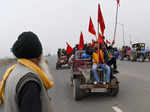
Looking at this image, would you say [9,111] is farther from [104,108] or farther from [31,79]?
[104,108]

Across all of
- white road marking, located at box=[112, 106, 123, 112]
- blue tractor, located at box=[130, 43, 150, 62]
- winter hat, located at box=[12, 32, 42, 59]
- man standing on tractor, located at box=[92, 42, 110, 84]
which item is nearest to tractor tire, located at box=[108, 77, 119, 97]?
man standing on tractor, located at box=[92, 42, 110, 84]

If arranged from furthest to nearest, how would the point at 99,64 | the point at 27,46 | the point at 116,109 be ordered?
the point at 99,64 → the point at 116,109 → the point at 27,46

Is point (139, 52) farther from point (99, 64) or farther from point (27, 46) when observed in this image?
point (27, 46)

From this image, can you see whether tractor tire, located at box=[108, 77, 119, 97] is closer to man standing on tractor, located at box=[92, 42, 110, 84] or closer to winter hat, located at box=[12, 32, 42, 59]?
man standing on tractor, located at box=[92, 42, 110, 84]

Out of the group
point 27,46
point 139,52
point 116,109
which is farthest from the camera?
point 139,52

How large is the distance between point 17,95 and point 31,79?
16 centimetres

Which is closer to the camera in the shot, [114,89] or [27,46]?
[27,46]

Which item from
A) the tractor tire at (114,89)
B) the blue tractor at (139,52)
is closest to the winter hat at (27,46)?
the tractor tire at (114,89)

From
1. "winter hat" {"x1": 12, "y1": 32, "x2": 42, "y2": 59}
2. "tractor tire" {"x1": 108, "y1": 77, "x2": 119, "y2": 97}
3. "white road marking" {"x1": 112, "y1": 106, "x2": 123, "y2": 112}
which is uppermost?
"winter hat" {"x1": 12, "y1": 32, "x2": 42, "y2": 59}

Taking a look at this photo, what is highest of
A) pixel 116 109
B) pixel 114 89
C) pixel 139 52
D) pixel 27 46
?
pixel 27 46

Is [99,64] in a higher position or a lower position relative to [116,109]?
higher

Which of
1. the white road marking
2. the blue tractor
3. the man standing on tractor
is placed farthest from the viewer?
the blue tractor

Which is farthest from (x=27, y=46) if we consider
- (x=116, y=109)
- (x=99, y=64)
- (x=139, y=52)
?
(x=139, y=52)

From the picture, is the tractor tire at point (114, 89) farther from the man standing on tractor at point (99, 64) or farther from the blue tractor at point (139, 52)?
the blue tractor at point (139, 52)
